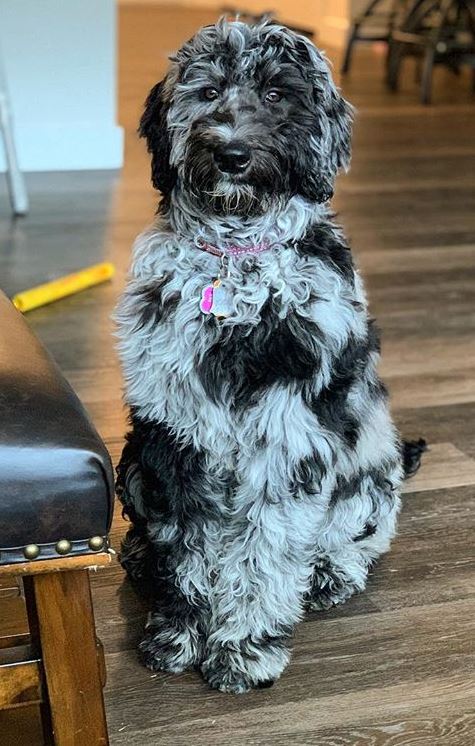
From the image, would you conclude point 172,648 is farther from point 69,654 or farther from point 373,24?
point 373,24

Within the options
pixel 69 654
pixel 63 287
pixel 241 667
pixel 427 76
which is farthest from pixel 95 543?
pixel 427 76

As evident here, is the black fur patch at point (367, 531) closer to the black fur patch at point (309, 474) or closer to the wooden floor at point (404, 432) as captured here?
the wooden floor at point (404, 432)

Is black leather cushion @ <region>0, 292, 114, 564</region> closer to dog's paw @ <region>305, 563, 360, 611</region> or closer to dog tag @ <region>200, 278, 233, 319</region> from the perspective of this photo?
dog tag @ <region>200, 278, 233, 319</region>

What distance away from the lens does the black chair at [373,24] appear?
704cm

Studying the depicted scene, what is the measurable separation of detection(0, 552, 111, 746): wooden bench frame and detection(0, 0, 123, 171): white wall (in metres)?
3.47

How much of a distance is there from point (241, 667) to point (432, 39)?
5.51m

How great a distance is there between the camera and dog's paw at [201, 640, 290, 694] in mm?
1658

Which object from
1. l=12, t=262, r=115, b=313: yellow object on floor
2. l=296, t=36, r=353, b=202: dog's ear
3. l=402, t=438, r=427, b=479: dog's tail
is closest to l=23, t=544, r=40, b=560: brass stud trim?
l=296, t=36, r=353, b=202: dog's ear

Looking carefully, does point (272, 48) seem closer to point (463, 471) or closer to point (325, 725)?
point (325, 725)

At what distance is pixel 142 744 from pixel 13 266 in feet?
7.00

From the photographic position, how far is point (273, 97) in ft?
4.92

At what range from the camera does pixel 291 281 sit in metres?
1.58

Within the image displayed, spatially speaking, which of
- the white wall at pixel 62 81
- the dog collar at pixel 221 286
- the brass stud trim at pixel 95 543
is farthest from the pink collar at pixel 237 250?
the white wall at pixel 62 81

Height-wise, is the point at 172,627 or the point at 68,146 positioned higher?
the point at 172,627
